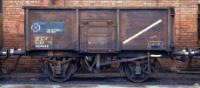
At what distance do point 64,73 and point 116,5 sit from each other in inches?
114

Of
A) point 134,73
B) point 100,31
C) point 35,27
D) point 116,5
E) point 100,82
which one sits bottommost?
point 100,82

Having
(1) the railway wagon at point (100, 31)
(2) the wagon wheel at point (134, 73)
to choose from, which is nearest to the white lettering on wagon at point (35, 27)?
(1) the railway wagon at point (100, 31)

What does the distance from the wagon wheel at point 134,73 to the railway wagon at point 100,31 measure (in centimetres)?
3

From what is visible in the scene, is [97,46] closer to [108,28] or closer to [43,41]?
[108,28]

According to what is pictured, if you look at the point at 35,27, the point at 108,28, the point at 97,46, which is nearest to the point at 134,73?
the point at 97,46

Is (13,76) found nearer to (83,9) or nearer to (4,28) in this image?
(4,28)

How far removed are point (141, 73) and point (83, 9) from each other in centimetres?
227

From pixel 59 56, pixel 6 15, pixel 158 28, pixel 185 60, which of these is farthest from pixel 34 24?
pixel 185 60

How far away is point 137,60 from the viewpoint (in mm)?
14914

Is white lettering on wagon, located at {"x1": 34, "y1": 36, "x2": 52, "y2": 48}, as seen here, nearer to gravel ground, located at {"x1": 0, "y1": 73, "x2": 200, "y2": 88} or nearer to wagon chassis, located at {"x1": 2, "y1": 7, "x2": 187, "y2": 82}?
wagon chassis, located at {"x1": 2, "y1": 7, "x2": 187, "y2": 82}

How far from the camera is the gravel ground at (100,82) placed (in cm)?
1427

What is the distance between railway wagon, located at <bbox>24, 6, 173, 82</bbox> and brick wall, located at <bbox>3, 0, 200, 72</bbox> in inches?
70.9

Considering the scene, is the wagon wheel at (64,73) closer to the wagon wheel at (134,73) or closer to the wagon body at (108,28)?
the wagon body at (108,28)

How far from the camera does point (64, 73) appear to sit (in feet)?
49.1
